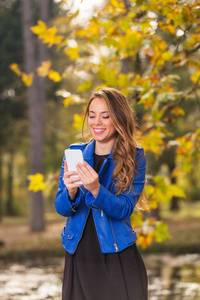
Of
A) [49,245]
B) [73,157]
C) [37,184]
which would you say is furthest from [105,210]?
[49,245]

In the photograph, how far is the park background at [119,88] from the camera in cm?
397

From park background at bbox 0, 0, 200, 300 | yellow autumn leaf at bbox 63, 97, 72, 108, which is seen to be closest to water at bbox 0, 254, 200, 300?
park background at bbox 0, 0, 200, 300

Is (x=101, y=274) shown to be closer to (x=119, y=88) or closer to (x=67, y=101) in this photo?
(x=67, y=101)

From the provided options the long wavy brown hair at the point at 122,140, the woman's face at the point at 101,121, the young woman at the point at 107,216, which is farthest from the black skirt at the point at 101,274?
the woman's face at the point at 101,121

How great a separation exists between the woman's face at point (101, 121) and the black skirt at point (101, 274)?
1.47 ft

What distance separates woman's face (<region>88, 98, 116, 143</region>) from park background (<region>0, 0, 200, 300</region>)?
981 mm

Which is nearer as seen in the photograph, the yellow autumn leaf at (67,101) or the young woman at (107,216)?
the young woman at (107,216)

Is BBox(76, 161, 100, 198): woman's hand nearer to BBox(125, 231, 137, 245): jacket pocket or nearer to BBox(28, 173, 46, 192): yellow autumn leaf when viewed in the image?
BBox(125, 231, 137, 245): jacket pocket

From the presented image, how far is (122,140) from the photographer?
8.61 ft

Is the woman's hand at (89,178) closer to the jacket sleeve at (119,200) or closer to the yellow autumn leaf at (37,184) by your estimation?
the jacket sleeve at (119,200)

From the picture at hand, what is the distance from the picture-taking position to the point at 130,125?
104 inches

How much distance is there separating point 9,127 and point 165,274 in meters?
10.1

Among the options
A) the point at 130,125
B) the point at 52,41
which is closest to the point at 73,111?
the point at 52,41

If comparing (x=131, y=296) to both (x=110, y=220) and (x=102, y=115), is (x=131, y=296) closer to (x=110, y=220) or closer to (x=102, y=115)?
(x=110, y=220)
